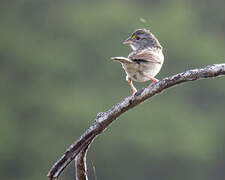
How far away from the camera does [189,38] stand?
38.6 meters

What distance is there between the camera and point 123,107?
3.96 meters

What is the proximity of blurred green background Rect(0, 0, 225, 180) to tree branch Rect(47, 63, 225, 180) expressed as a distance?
27073 mm

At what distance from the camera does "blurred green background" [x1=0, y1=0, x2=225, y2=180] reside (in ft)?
109

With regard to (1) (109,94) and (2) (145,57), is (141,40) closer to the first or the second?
(2) (145,57)

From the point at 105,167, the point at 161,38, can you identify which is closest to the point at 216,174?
the point at 105,167

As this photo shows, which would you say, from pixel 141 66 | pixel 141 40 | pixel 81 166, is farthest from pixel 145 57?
pixel 81 166

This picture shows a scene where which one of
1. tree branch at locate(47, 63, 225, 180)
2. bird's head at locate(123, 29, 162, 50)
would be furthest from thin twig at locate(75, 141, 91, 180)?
bird's head at locate(123, 29, 162, 50)

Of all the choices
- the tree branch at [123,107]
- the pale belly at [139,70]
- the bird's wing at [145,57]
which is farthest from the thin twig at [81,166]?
the bird's wing at [145,57]

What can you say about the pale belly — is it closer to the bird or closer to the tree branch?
the bird

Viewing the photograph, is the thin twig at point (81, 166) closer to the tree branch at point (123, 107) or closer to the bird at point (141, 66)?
the tree branch at point (123, 107)

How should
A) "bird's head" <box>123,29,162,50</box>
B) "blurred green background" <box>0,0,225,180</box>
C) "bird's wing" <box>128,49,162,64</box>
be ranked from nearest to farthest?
1. "bird's wing" <box>128,49,162,64</box>
2. "bird's head" <box>123,29,162,50</box>
3. "blurred green background" <box>0,0,225,180</box>

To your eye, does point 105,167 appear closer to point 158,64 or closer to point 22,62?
point 22,62

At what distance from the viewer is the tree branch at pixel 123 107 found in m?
3.73

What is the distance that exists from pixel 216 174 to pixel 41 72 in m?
11.2
